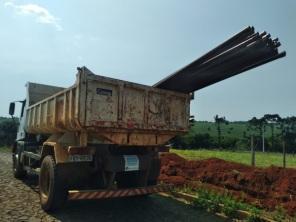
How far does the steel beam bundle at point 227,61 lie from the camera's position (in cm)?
680

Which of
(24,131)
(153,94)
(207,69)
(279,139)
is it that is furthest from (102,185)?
(279,139)

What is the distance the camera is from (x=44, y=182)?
8.41 metres

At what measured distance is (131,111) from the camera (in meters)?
7.70

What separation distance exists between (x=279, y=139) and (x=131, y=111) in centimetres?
7232

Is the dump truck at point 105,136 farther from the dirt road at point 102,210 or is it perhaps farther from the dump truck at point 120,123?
the dirt road at point 102,210

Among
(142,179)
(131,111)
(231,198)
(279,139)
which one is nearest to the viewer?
(131,111)

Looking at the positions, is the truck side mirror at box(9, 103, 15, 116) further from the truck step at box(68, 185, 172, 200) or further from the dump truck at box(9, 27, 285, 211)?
the truck step at box(68, 185, 172, 200)

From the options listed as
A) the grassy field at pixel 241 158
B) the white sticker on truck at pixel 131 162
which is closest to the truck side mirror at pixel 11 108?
the white sticker on truck at pixel 131 162

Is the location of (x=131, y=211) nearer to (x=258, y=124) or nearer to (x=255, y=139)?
(x=255, y=139)

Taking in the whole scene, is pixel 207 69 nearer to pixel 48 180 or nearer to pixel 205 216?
pixel 205 216

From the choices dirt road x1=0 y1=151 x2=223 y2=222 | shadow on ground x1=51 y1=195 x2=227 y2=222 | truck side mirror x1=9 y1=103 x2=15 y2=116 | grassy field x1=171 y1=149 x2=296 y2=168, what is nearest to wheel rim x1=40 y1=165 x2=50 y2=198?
dirt road x1=0 y1=151 x2=223 y2=222

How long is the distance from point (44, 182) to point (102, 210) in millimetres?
1473

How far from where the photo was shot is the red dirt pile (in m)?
9.45

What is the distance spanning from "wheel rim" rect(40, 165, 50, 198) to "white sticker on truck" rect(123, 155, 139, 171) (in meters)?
1.84
